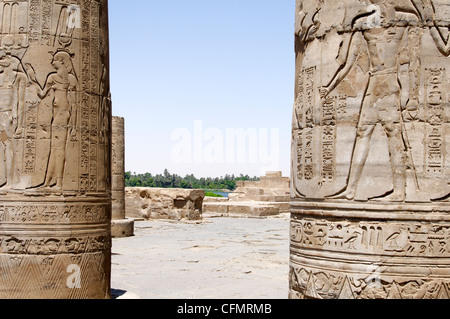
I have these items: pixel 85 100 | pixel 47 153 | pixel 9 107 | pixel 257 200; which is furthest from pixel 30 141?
pixel 257 200

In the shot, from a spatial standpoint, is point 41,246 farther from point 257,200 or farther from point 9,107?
point 257,200

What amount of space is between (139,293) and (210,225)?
8956 mm

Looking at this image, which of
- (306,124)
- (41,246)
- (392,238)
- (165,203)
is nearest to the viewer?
(392,238)

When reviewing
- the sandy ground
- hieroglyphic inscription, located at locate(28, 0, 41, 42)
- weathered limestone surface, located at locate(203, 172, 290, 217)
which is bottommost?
the sandy ground

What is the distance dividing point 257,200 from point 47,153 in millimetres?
17724

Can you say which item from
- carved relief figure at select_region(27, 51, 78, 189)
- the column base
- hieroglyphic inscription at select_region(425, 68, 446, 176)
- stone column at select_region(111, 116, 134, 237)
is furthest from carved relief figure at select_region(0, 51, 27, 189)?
stone column at select_region(111, 116, 134, 237)

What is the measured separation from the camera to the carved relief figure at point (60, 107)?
5.09 meters

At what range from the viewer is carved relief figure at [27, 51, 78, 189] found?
16.7ft

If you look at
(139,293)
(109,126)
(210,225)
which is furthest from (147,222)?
(109,126)

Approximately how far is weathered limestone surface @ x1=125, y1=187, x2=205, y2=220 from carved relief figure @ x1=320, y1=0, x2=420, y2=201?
12.5 meters

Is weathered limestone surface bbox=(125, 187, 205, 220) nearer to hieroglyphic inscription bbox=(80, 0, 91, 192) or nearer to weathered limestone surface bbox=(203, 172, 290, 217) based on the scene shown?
weathered limestone surface bbox=(203, 172, 290, 217)

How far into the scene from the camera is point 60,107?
5156 mm

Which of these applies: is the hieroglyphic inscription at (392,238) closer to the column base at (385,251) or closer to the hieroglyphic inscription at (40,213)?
the column base at (385,251)

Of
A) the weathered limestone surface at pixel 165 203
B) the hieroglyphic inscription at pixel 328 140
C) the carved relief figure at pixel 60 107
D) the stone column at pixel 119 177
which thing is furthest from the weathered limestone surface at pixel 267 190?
the hieroglyphic inscription at pixel 328 140
